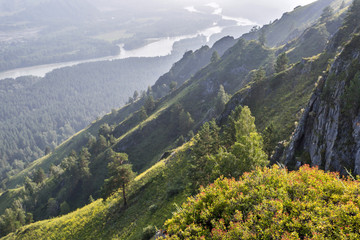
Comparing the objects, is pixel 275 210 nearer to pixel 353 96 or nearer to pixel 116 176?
pixel 353 96

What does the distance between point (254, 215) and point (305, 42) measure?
5198 inches

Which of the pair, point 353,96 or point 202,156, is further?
point 202,156

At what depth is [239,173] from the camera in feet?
81.5

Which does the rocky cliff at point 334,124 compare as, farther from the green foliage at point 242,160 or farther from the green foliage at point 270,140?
the green foliage at point 242,160

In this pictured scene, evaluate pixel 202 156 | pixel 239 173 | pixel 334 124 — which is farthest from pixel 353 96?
pixel 202 156

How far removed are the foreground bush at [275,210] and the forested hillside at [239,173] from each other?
65 millimetres

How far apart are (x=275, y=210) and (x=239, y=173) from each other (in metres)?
12.3

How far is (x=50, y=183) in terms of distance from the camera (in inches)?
4611

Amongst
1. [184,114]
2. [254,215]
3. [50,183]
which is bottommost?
[50,183]

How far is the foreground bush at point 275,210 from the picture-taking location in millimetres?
11062

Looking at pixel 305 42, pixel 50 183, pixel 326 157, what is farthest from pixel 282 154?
pixel 50 183

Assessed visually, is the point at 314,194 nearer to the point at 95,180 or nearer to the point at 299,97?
the point at 299,97

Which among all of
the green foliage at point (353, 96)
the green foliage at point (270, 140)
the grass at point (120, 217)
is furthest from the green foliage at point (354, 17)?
Answer: the grass at point (120, 217)

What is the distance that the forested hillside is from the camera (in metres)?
12.7
